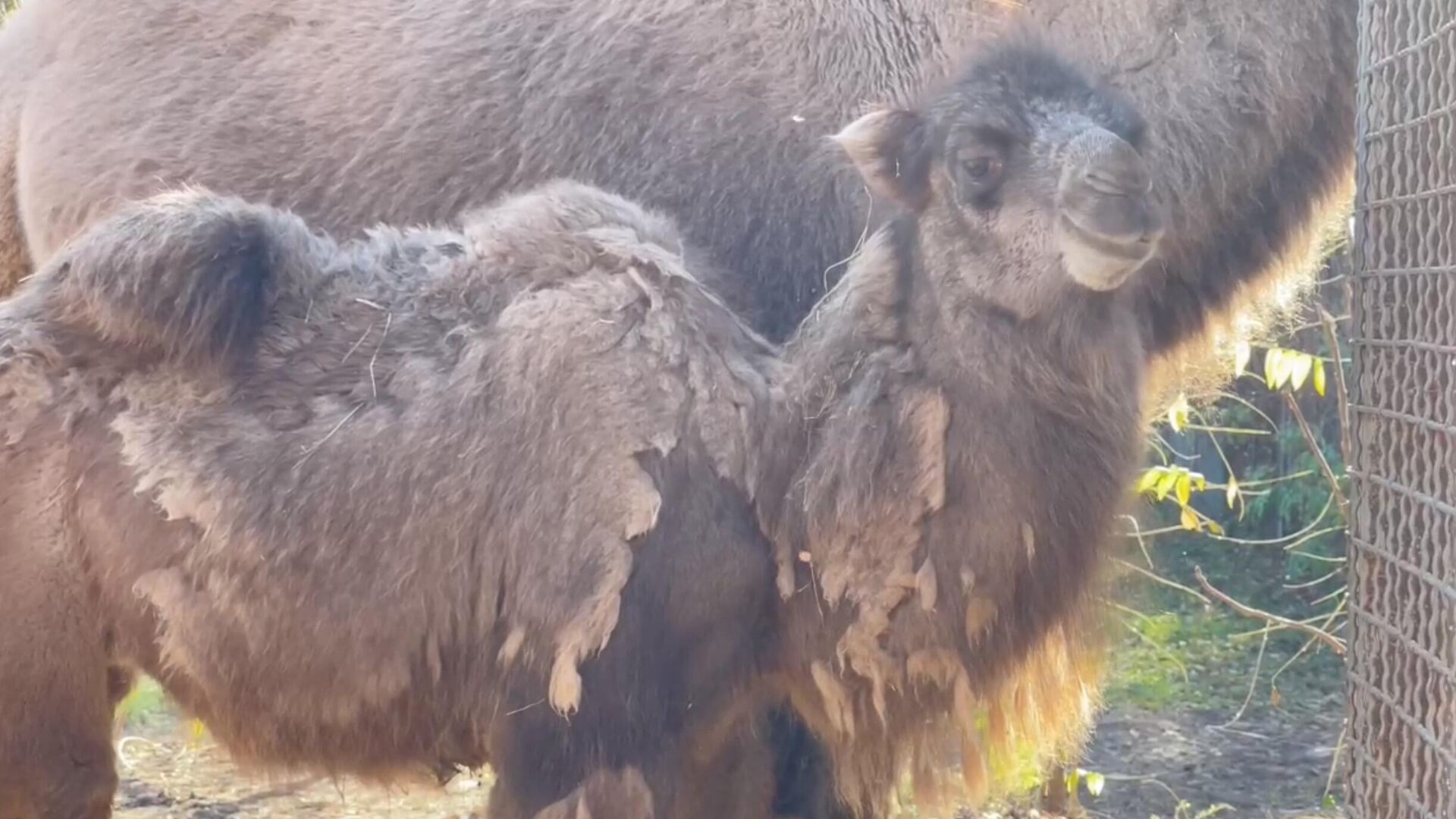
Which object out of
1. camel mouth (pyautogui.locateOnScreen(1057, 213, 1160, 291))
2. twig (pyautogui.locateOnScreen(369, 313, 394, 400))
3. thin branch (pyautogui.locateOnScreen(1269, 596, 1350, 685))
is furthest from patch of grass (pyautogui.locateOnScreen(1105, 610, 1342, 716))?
twig (pyautogui.locateOnScreen(369, 313, 394, 400))

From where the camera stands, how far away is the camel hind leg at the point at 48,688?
2900 millimetres

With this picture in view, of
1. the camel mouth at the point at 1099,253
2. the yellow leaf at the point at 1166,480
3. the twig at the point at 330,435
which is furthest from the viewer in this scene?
the yellow leaf at the point at 1166,480

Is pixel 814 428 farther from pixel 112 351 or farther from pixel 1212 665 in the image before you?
pixel 1212 665

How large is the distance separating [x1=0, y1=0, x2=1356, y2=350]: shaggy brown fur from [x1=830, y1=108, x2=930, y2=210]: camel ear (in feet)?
1.71

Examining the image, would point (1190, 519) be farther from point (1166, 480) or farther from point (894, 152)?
point (894, 152)

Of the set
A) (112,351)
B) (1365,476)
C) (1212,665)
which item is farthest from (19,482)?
(1212,665)

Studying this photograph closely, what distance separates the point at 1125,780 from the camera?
17.3 feet

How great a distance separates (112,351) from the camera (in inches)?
119

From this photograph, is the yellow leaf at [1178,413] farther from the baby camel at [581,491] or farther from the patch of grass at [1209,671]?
the baby camel at [581,491]

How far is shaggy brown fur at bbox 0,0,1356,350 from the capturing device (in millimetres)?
3688

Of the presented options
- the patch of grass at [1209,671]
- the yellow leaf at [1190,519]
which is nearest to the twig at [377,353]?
the yellow leaf at [1190,519]

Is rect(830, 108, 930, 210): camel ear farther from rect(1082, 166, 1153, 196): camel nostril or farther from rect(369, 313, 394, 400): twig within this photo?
rect(369, 313, 394, 400): twig

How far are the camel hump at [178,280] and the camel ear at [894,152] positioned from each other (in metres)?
1.05

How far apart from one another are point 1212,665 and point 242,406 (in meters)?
4.23
